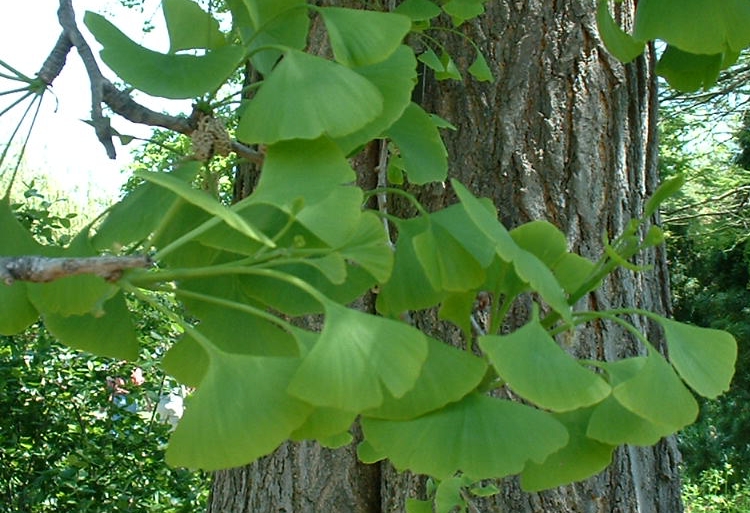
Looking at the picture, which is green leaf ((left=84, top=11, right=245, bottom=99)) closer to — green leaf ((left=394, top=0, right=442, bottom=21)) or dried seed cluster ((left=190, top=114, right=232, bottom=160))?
dried seed cluster ((left=190, top=114, right=232, bottom=160))

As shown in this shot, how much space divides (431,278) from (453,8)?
475 mm

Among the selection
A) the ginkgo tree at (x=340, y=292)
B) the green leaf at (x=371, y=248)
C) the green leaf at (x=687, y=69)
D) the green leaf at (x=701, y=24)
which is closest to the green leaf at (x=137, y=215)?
the ginkgo tree at (x=340, y=292)

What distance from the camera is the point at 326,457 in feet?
4.83

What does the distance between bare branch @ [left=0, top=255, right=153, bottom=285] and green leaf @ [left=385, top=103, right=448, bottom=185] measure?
9.9 inches

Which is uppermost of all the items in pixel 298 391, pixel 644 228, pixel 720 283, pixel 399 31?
pixel 720 283

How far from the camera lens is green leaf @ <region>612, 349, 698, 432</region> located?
0.45 m

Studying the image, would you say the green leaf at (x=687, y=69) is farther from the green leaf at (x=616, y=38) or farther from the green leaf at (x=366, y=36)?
the green leaf at (x=366, y=36)

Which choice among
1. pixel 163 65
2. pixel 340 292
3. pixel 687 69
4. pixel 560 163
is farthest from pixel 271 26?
pixel 560 163

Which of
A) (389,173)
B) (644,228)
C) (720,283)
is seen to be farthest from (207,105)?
(720,283)

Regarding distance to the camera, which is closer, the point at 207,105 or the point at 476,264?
the point at 476,264

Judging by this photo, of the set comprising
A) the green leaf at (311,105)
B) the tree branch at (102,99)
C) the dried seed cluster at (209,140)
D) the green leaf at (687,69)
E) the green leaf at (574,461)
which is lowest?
the green leaf at (574,461)

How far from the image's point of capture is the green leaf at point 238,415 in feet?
1.35

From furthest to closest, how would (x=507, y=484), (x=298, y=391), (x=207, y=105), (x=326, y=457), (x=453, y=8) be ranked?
1. (x=326, y=457)
2. (x=507, y=484)
3. (x=453, y=8)
4. (x=207, y=105)
5. (x=298, y=391)

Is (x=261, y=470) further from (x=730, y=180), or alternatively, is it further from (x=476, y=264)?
(x=730, y=180)
